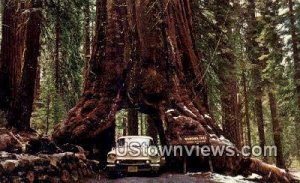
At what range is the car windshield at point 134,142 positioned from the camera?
43.2ft

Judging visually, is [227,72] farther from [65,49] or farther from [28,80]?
[28,80]

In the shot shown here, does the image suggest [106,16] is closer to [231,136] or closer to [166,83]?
[166,83]

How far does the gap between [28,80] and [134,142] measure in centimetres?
392

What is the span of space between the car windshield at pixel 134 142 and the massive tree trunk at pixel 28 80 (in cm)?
306

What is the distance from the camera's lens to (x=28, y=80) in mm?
12484

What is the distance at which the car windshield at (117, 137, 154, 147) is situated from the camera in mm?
13180

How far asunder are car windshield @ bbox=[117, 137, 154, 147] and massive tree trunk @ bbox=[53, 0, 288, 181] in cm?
59

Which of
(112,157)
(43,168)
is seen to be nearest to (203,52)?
(112,157)

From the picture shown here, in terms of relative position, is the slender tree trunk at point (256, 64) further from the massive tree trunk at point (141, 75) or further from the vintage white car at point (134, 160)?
the vintage white car at point (134, 160)

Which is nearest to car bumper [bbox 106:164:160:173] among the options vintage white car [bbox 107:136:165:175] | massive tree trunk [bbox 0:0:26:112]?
vintage white car [bbox 107:136:165:175]

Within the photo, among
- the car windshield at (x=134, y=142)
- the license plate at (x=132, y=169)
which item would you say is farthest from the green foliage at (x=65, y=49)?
the license plate at (x=132, y=169)

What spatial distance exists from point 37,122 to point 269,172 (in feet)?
58.0

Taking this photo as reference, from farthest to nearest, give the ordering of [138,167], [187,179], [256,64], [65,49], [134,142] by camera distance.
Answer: [256,64], [65,49], [134,142], [138,167], [187,179]

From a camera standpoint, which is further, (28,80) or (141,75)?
(141,75)
